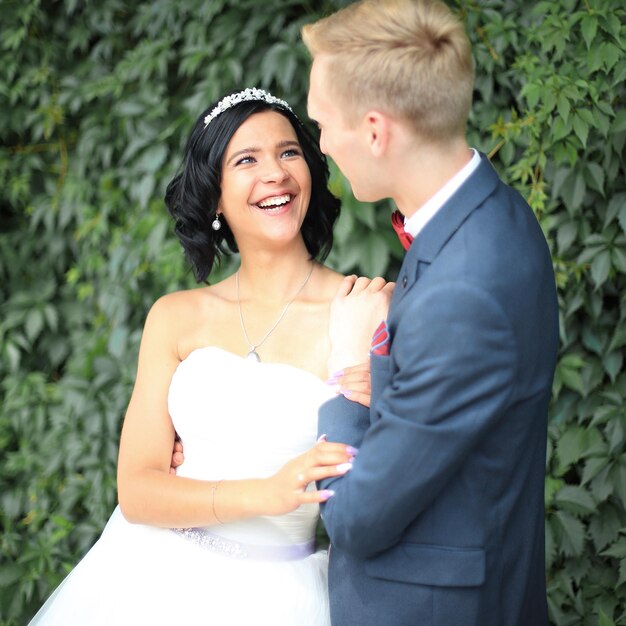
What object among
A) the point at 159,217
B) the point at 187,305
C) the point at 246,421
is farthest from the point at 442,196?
the point at 159,217

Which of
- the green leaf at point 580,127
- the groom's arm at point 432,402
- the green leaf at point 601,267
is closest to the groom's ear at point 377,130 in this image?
the groom's arm at point 432,402

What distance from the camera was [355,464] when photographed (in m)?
1.55

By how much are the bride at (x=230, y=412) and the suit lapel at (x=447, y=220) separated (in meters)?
0.52

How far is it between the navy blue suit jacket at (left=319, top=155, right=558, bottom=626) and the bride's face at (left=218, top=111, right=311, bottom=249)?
28.8 inches

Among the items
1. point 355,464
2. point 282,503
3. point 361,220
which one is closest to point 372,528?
point 355,464

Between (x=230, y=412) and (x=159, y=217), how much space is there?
1747 mm

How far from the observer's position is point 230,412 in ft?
7.48

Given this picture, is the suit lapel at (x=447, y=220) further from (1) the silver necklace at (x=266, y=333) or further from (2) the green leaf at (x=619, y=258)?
(2) the green leaf at (x=619, y=258)

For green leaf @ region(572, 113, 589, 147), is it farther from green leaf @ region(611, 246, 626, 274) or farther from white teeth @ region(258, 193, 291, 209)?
white teeth @ region(258, 193, 291, 209)

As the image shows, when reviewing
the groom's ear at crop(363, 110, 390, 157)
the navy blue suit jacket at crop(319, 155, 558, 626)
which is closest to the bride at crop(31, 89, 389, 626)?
the navy blue suit jacket at crop(319, 155, 558, 626)

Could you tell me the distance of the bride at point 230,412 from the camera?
7.14ft

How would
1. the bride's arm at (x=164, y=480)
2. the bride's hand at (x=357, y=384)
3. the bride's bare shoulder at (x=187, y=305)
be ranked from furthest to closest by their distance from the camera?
the bride's bare shoulder at (x=187, y=305), the bride's arm at (x=164, y=480), the bride's hand at (x=357, y=384)

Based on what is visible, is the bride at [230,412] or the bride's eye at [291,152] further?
Result: the bride's eye at [291,152]

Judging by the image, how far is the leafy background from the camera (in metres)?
2.87
